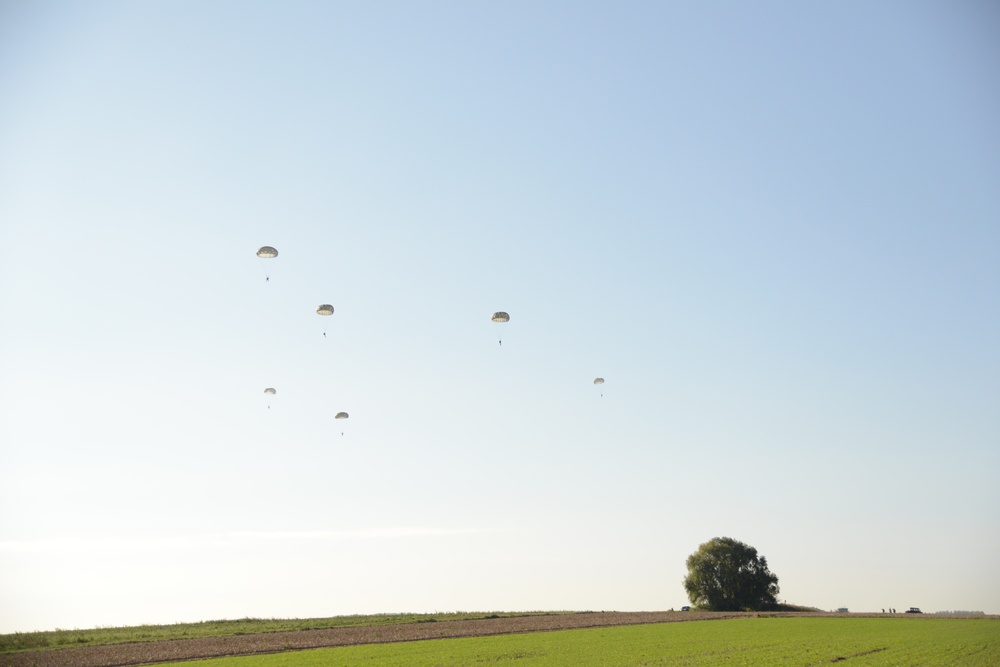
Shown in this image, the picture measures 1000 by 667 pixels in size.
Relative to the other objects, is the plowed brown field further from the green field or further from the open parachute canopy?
the open parachute canopy

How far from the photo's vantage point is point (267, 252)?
178 ft

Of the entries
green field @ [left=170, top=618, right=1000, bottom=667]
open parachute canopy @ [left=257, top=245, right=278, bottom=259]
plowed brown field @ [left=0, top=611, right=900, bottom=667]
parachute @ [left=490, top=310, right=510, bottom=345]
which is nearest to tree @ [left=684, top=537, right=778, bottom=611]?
plowed brown field @ [left=0, top=611, right=900, bottom=667]

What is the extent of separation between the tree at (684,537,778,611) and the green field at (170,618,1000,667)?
38723mm

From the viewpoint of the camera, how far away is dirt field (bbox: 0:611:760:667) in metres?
47.8

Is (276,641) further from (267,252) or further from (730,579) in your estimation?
(730,579)

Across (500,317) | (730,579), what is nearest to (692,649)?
(500,317)

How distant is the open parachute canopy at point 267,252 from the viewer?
5388cm

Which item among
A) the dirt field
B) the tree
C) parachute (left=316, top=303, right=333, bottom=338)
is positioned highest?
parachute (left=316, top=303, right=333, bottom=338)

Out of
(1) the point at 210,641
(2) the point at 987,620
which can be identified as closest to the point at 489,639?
(1) the point at 210,641

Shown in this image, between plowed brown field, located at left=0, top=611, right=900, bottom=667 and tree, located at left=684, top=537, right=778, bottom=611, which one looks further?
tree, located at left=684, top=537, right=778, bottom=611

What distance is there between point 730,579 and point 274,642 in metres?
68.5

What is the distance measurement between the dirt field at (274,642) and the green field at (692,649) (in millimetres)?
3453

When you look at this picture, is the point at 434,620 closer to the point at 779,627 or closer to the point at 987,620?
the point at 779,627

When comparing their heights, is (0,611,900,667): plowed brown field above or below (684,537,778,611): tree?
below
